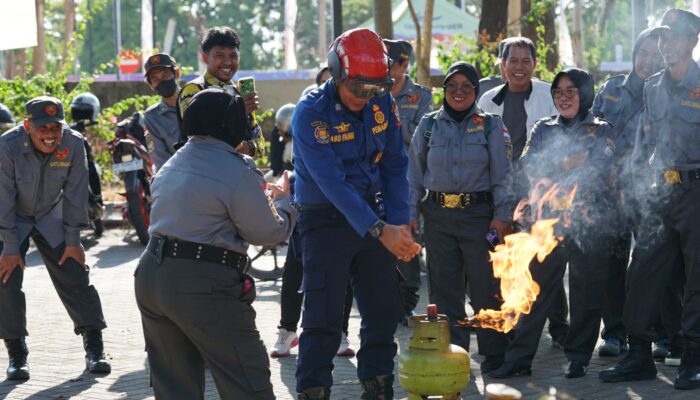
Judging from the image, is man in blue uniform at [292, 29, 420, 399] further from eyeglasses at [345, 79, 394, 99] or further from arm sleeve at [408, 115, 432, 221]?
arm sleeve at [408, 115, 432, 221]

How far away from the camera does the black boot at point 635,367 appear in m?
7.70

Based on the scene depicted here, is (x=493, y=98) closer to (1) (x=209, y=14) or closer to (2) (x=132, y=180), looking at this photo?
(2) (x=132, y=180)

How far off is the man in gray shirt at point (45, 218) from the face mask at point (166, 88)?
3.90 feet

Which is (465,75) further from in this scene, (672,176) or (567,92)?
(672,176)

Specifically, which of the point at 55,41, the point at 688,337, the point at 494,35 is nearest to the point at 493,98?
the point at 688,337

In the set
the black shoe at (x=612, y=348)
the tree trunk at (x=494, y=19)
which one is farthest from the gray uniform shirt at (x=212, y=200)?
the tree trunk at (x=494, y=19)

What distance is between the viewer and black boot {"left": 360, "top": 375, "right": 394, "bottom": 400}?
22.5 ft

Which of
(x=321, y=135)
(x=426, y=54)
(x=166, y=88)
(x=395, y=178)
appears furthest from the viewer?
(x=426, y=54)

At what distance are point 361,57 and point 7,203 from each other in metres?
3.03

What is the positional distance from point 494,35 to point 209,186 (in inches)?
466

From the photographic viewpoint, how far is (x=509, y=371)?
792 cm

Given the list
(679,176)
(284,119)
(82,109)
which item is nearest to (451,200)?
Answer: (679,176)

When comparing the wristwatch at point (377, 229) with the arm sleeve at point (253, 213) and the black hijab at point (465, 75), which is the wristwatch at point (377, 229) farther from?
the black hijab at point (465, 75)

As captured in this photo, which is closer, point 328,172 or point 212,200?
point 212,200
